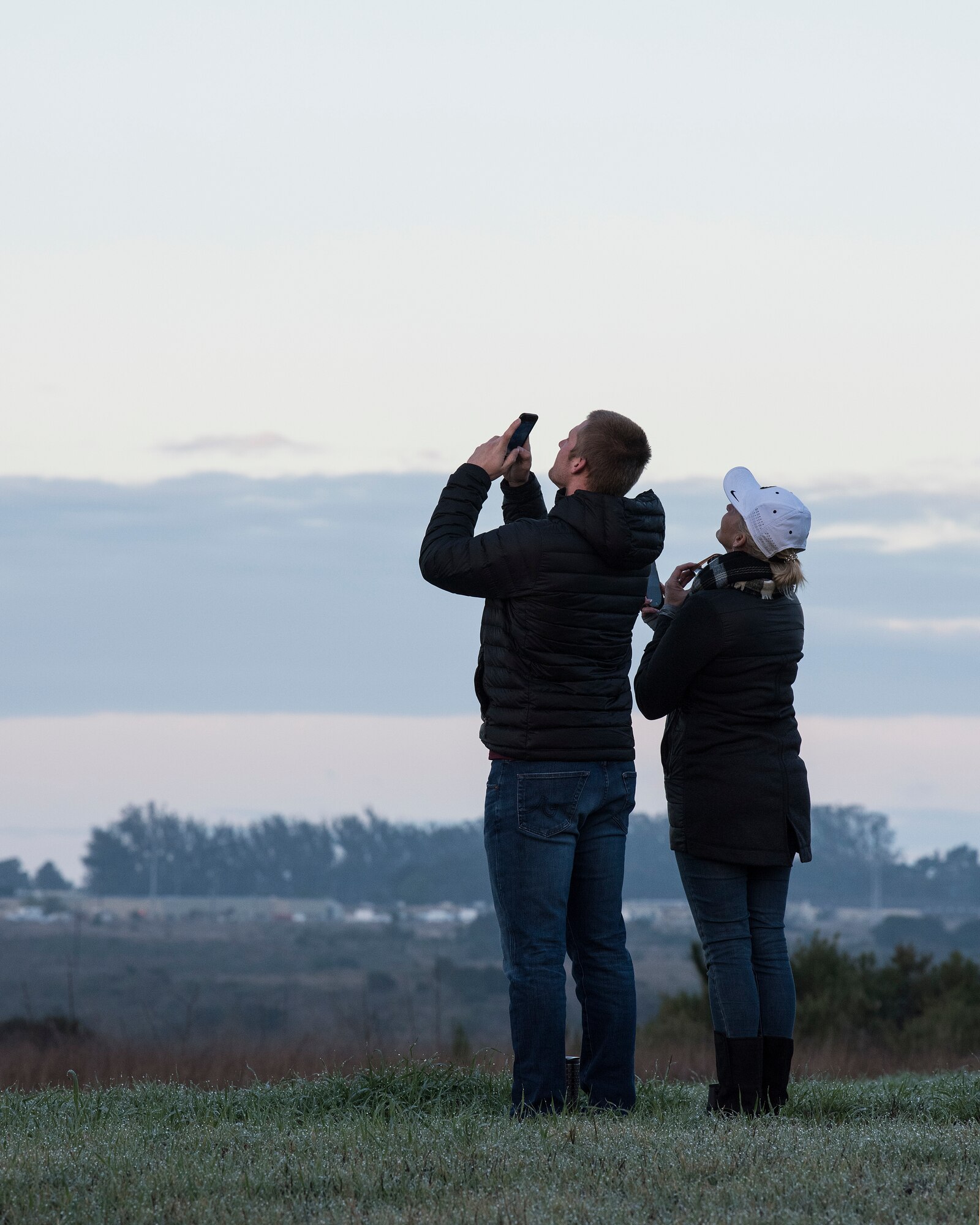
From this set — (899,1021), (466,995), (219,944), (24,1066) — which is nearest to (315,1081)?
(24,1066)

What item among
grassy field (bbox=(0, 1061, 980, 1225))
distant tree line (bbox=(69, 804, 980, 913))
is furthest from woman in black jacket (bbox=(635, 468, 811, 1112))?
distant tree line (bbox=(69, 804, 980, 913))

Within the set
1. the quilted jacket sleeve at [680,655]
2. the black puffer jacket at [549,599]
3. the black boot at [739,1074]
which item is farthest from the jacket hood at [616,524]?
the black boot at [739,1074]

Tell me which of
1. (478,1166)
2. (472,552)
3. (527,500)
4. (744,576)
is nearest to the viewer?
(478,1166)

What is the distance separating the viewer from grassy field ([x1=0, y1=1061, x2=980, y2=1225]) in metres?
3.52

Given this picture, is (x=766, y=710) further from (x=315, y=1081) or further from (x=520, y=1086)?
(x=315, y=1081)

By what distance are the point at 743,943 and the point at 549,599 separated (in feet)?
4.51

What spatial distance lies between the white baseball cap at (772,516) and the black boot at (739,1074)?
1692mm

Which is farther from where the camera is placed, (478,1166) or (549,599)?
(549,599)

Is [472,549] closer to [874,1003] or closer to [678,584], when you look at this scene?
[678,584]

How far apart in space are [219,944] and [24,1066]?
74852mm

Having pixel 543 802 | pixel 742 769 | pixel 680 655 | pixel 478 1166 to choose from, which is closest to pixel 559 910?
pixel 543 802

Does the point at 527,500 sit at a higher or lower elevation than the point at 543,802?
higher

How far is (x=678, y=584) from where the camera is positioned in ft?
18.0

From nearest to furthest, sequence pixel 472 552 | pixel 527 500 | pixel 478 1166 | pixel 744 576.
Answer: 1. pixel 478 1166
2. pixel 472 552
3. pixel 744 576
4. pixel 527 500
